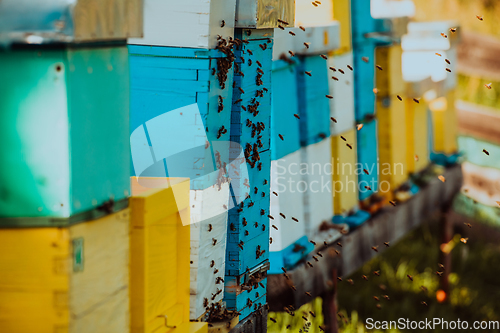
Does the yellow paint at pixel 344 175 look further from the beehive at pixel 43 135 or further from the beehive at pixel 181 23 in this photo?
the beehive at pixel 43 135

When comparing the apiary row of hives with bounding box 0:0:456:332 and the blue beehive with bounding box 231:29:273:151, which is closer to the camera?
the apiary row of hives with bounding box 0:0:456:332

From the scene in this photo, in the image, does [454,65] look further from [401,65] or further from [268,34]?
[268,34]

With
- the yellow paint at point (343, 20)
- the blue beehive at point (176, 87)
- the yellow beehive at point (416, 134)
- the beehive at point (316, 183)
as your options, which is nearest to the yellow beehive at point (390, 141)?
the yellow beehive at point (416, 134)

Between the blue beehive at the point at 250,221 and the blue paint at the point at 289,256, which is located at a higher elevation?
the blue beehive at the point at 250,221

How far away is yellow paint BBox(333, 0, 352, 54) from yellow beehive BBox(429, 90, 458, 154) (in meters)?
1.95

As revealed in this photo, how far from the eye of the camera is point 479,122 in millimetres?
8117

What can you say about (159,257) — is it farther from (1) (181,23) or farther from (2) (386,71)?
(2) (386,71)

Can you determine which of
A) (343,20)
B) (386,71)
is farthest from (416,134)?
(343,20)

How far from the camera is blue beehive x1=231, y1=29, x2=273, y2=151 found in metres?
2.96

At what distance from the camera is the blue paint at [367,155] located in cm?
483

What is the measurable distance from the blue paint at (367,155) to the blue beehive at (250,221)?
1689 mm

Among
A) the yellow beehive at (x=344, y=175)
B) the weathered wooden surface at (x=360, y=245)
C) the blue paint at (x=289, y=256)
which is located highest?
the yellow beehive at (x=344, y=175)

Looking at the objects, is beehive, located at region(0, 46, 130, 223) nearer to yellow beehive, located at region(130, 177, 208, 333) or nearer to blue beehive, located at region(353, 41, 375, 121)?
yellow beehive, located at region(130, 177, 208, 333)

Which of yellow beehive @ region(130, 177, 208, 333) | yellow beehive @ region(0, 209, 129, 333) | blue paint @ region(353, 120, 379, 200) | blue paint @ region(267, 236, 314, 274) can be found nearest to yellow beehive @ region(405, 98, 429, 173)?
blue paint @ region(353, 120, 379, 200)
